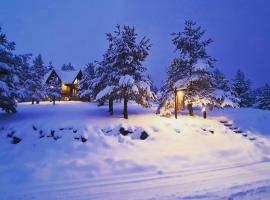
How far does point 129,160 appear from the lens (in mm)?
13211

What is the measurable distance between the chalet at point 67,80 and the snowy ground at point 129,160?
36.6 metres

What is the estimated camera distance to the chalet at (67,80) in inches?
2251

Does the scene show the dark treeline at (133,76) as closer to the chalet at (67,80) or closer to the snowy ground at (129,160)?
the snowy ground at (129,160)

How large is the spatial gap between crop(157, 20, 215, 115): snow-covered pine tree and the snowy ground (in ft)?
12.6

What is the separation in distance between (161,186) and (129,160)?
3.29 meters

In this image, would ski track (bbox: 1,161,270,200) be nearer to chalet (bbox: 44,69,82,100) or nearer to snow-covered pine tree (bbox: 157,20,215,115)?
snow-covered pine tree (bbox: 157,20,215,115)

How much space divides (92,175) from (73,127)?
5.79 m

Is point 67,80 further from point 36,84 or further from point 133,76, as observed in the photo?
point 133,76

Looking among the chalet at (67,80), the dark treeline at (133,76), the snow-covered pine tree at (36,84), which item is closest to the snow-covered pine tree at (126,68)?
the dark treeline at (133,76)

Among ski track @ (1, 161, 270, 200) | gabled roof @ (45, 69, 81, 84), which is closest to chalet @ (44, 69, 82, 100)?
gabled roof @ (45, 69, 81, 84)

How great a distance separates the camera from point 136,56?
68.0ft

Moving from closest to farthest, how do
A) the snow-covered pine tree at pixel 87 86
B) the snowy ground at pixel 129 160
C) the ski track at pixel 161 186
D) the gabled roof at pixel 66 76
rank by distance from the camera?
the ski track at pixel 161 186, the snowy ground at pixel 129 160, the snow-covered pine tree at pixel 87 86, the gabled roof at pixel 66 76

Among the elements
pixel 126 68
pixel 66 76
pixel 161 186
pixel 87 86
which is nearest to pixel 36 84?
pixel 87 86

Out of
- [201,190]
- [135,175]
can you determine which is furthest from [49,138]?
[201,190]
